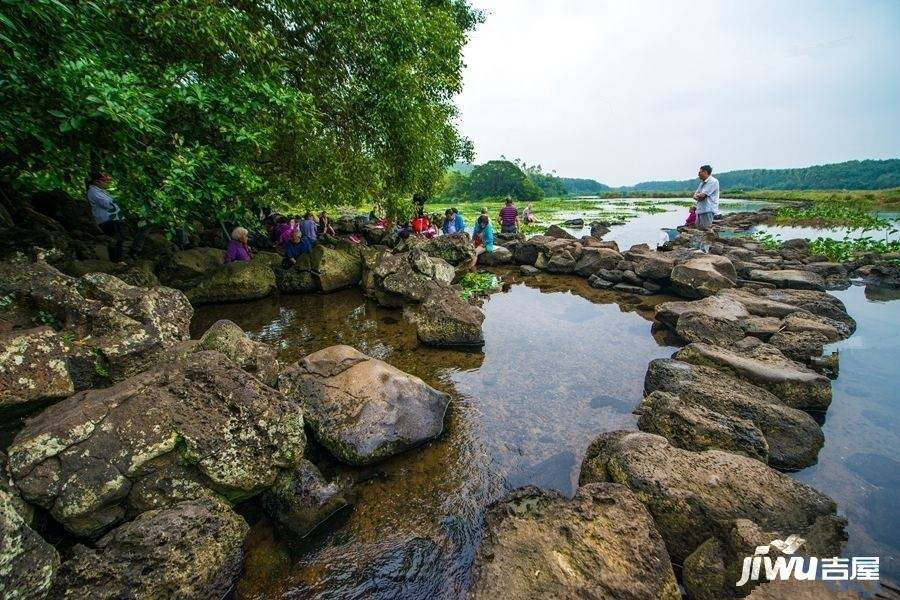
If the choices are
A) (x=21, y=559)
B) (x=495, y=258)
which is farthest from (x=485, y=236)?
(x=21, y=559)

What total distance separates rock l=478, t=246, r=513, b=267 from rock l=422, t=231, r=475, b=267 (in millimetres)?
1479

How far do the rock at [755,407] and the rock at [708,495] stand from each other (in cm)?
129

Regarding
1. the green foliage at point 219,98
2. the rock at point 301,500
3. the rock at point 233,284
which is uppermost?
the green foliage at point 219,98

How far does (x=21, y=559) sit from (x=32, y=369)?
191 cm

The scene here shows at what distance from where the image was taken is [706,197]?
44.4 ft

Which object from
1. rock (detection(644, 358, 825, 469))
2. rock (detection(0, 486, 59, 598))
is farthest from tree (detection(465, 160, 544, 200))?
rock (detection(0, 486, 59, 598))

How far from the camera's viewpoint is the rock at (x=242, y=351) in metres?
5.24

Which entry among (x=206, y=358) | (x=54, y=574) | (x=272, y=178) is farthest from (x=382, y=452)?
(x=272, y=178)

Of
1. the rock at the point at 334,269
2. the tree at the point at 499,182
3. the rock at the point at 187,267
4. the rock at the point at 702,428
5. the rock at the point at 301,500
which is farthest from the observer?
the tree at the point at 499,182

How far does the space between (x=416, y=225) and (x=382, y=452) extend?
49.2 ft

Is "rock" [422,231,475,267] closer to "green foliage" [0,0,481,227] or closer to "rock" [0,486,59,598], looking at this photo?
"green foliage" [0,0,481,227]

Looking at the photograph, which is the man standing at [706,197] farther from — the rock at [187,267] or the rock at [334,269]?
the rock at [187,267]

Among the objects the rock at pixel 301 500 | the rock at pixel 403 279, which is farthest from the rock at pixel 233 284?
the rock at pixel 301 500

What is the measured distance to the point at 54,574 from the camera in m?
2.87
